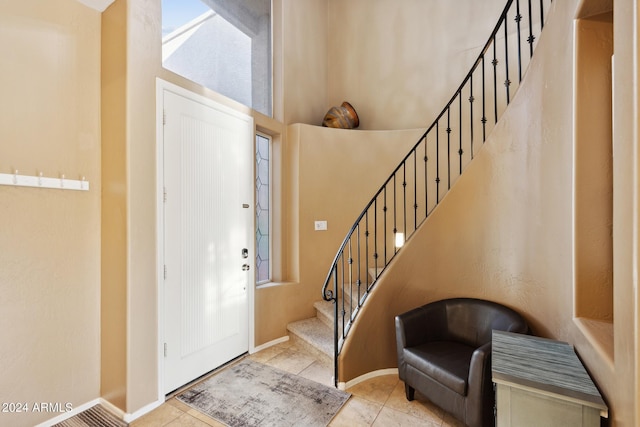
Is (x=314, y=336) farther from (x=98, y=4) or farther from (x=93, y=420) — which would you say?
(x=98, y=4)

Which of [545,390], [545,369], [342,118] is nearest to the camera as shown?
[545,390]

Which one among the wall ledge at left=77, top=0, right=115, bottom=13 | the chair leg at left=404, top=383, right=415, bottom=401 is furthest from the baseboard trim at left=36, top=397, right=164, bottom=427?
the wall ledge at left=77, top=0, right=115, bottom=13

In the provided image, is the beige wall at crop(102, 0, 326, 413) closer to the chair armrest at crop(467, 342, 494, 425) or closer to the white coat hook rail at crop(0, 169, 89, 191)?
the white coat hook rail at crop(0, 169, 89, 191)

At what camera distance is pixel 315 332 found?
128 inches

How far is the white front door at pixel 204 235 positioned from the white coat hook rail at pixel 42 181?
565 millimetres

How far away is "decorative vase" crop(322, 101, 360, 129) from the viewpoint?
3.88 meters

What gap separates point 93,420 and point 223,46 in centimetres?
350

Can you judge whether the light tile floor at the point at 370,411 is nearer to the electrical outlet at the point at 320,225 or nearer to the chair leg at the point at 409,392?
the chair leg at the point at 409,392

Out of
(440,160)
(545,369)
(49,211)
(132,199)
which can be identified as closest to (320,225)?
(440,160)

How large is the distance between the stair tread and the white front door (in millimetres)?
584

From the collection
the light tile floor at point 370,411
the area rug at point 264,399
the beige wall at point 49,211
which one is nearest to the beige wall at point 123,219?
the beige wall at point 49,211

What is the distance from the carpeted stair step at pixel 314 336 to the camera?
9.47 feet

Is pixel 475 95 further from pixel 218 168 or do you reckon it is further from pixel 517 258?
pixel 218 168

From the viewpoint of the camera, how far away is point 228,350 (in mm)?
2912
